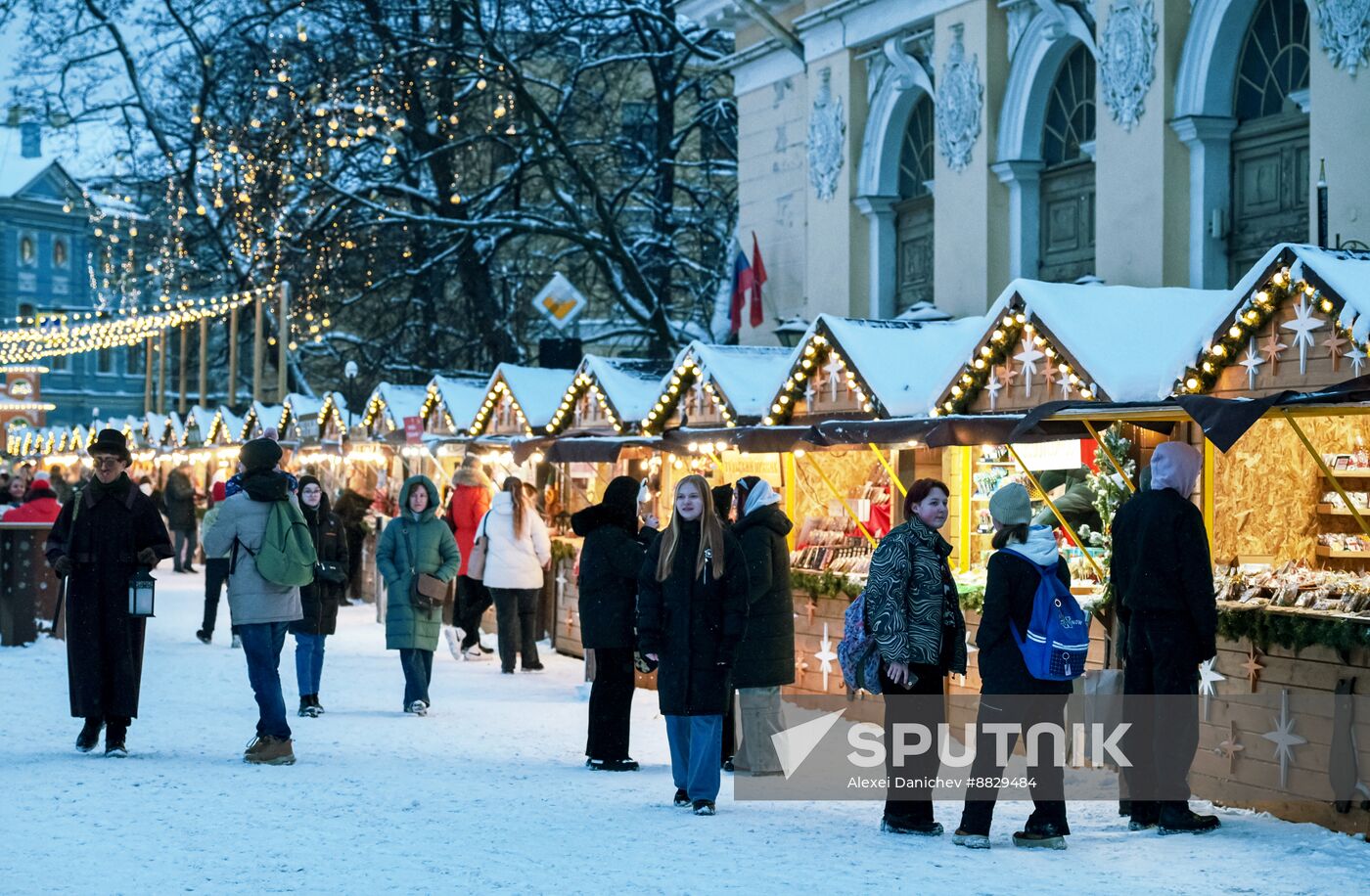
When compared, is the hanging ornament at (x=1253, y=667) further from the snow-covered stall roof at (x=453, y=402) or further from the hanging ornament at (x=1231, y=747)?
the snow-covered stall roof at (x=453, y=402)

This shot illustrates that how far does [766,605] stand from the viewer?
10.3 meters

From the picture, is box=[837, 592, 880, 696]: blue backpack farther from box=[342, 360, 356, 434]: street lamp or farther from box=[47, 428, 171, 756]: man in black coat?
box=[342, 360, 356, 434]: street lamp

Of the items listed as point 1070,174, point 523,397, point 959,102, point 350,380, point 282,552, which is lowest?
point 282,552

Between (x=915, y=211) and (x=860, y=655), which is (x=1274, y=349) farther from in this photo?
(x=915, y=211)

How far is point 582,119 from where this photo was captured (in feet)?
102

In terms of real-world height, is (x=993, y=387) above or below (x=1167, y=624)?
above

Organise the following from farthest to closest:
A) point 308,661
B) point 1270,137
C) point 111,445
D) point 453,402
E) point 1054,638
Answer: point 453,402
point 1270,137
point 308,661
point 111,445
point 1054,638

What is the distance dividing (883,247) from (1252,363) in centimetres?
1128

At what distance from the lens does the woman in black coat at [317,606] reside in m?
13.0

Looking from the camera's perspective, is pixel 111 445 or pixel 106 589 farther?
pixel 111 445

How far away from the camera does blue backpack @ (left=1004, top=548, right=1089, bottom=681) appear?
26.5ft

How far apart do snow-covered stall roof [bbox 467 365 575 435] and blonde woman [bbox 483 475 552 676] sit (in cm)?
346

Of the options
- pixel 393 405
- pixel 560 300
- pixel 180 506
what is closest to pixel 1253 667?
pixel 393 405

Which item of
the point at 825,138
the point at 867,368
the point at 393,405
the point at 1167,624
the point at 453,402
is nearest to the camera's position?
the point at 1167,624
